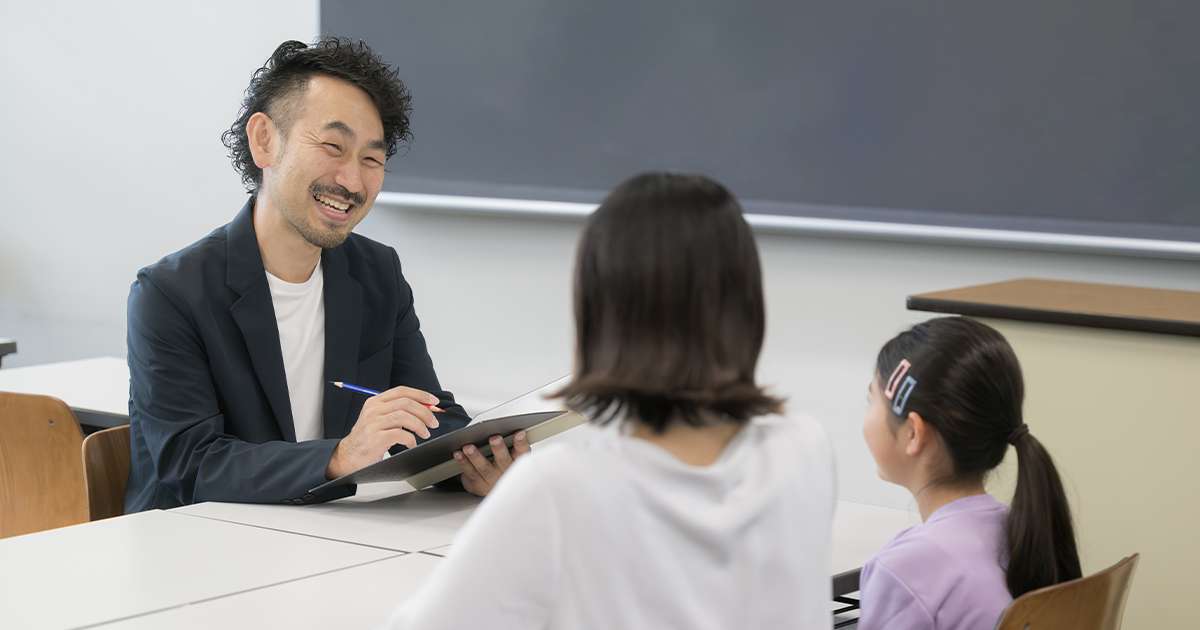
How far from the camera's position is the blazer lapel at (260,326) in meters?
1.77

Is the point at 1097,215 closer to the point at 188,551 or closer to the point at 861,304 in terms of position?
the point at 861,304

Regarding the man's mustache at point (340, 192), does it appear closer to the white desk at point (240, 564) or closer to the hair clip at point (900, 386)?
Result: the white desk at point (240, 564)


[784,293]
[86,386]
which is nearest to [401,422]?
[86,386]

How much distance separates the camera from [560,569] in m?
0.73

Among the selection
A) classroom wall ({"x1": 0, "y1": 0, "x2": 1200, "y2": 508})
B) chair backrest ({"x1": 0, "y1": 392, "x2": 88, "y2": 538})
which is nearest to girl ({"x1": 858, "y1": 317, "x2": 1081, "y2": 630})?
classroom wall ({"x1": 0, "y1": 0, "x2": 1200, "y2": 508})

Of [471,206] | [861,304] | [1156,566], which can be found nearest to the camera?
[1156,566]

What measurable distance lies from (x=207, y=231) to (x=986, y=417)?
3.38 m

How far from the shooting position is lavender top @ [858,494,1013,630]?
124 cm

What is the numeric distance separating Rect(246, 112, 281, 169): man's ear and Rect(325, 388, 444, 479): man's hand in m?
0.65

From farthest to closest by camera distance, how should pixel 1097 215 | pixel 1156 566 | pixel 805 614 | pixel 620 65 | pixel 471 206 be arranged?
pixel 471 206 < pixel 620 65 < pixel 1097 215 < pixel 1156 566 < pixel 805 614

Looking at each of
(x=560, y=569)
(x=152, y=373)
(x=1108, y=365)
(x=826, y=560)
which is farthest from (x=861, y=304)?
(x=560, y=569)

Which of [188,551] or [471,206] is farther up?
[471,206]

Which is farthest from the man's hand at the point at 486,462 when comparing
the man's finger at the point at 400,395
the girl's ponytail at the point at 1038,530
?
the girl's ponytail at the point at 1038,530

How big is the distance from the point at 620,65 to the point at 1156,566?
207cm
